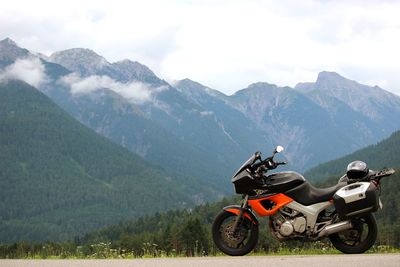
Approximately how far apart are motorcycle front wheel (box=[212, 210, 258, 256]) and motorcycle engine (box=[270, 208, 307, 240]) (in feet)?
1.47

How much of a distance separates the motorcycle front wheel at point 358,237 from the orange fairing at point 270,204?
50.3 inches

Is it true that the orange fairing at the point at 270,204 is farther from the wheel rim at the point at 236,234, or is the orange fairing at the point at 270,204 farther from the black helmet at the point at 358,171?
the black helmet at the point at 358,171

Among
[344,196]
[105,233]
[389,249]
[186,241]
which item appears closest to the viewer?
[344,196]

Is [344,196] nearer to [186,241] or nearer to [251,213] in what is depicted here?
[251,213]

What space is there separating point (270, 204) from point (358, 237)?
201 cm

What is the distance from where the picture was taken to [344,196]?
1324cm

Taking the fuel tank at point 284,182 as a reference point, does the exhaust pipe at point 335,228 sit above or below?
below

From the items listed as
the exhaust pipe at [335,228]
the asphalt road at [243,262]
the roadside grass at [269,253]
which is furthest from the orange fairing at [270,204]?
the asphalt road at [243,262]

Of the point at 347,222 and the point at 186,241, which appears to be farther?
the point at 186,241

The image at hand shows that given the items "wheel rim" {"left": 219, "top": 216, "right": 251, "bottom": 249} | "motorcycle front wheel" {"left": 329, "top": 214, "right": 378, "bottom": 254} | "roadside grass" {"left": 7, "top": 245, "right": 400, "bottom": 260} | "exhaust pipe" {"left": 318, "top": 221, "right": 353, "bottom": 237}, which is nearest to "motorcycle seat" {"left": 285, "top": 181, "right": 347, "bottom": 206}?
"exhaust pipe" {"left": 318, "top": 221, "right": 353, "bottom": 237}

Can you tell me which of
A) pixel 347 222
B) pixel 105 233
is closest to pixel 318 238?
pixel 347 222

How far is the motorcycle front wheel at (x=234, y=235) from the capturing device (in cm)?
1362

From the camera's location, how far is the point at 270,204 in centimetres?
1360

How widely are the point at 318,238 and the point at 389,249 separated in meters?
2.76
